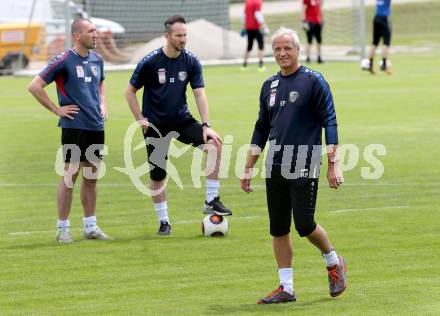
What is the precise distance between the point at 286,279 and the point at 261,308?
374 mm

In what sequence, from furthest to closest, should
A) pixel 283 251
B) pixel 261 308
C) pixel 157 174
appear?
pixel 157 174, pixel 283 251, pixel 261 308

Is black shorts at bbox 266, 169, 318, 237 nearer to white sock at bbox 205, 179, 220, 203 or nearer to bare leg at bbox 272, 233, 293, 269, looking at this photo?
bare leg at bbox 272, 233, 293, 269

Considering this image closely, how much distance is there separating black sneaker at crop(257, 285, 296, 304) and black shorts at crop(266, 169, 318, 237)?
496 millimetres

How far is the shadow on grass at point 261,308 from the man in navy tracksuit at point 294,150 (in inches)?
3.0

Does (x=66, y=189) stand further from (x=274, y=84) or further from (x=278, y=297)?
(x=278, y=297)

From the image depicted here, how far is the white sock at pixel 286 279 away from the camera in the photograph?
9456 mm

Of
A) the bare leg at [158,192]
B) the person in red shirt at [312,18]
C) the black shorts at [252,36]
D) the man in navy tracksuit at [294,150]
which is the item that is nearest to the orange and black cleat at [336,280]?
the man in navy tracksuit at [294,150]

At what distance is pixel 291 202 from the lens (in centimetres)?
959

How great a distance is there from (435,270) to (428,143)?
9.16m

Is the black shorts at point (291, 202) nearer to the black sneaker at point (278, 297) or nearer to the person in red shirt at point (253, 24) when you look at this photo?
the black sneaker at point (278, 297)

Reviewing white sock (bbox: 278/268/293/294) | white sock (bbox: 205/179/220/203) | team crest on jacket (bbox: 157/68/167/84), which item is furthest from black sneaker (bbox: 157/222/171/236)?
white sock (bbox: 278/268/293/294)

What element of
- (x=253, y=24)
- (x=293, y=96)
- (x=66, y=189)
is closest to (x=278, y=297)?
(x=293, y=96)

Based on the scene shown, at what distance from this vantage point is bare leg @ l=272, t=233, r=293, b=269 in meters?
9.59

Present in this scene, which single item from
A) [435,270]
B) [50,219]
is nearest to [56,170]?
[50,219]
